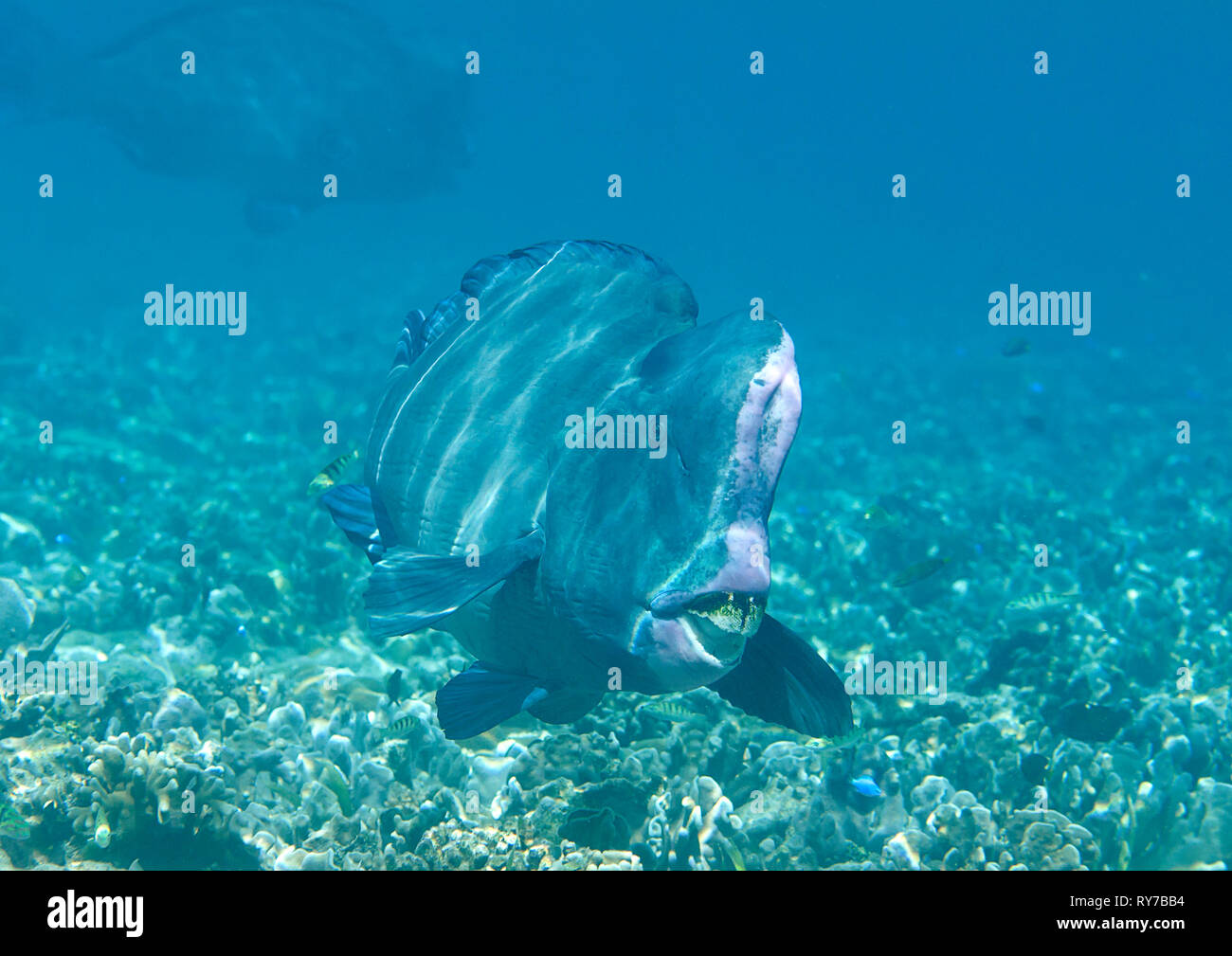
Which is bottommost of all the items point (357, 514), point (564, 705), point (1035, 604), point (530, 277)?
point (564, 705)

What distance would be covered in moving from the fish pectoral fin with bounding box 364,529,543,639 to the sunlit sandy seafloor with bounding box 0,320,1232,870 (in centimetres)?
180

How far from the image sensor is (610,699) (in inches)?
225

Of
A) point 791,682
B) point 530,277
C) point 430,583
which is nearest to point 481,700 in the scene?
point 430,583

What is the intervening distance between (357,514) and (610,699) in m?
3.08

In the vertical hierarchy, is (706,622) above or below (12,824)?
above

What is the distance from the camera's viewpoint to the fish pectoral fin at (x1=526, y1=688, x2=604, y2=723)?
277 cm

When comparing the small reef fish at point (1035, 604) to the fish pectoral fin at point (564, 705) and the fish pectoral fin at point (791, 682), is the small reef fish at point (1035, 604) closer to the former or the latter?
the fish pectoral fin at point (791, 682)

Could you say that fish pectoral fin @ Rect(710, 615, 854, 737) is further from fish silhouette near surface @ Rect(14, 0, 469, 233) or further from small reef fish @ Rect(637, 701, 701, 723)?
fish silhouette near surface @ Rect(14, 0, 469, 233)

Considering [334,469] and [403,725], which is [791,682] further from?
[334,469]

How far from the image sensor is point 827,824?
458 cm

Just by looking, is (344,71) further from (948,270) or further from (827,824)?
(948,270)

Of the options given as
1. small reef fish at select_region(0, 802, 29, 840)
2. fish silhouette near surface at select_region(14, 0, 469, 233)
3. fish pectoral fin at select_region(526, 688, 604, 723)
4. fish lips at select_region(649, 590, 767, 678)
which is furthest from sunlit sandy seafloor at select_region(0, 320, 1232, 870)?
fish silhouette near surface at select_region(14, 0, 469, 233)
